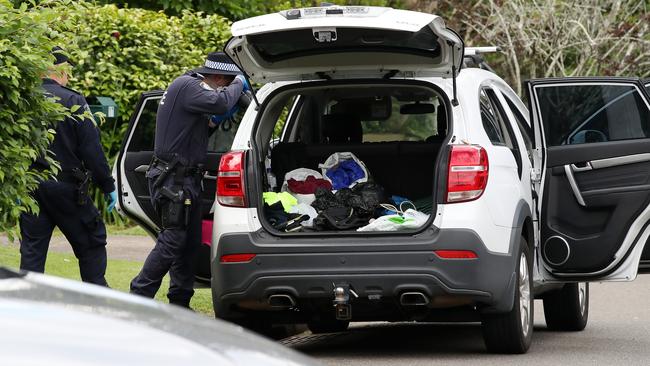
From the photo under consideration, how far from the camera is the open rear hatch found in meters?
7.83

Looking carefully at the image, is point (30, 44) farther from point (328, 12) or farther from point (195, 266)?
point (195, 266)

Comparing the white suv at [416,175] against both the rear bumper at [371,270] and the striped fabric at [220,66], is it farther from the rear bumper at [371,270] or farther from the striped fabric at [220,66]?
A: the striped fabric at [220,66]

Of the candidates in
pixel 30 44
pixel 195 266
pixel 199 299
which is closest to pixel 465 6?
pixel 199 299

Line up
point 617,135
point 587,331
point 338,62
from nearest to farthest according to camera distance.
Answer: point 338,62 < point 617,135 < point 587,331

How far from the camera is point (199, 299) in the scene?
11.1m

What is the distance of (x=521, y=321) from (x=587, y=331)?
220 centimetres

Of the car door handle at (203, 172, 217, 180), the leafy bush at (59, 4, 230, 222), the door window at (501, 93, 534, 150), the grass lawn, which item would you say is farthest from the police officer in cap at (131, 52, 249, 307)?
the leafy bush at (59, 4, 230, 222)

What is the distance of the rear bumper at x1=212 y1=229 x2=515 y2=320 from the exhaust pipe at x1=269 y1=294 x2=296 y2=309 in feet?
0.12

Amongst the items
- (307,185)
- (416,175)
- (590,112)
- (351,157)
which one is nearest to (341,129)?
(351,157)

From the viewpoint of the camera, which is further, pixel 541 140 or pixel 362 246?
pixel 541 140

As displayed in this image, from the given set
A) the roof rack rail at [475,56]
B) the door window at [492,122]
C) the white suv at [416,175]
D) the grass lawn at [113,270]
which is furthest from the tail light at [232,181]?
the grass lawn at [113,270]

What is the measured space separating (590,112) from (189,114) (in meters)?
2.65

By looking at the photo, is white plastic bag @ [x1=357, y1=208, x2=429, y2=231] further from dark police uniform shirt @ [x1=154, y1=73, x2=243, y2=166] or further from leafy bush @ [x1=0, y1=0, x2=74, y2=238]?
leafy bush @ [x1=0, y1=0, x2=74, y2=238]

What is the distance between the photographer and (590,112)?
9320mm
